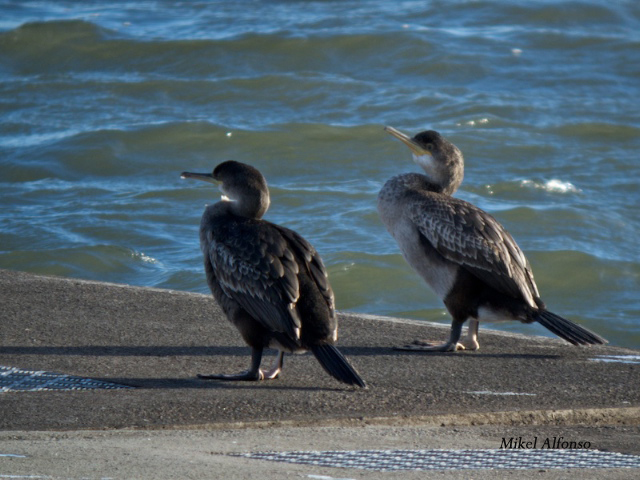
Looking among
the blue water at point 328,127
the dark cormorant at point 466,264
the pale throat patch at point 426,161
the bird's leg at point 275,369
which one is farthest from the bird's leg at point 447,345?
the blue water at point 328,127

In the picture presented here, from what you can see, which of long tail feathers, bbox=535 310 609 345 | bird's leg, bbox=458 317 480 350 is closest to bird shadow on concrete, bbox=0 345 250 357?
bird's leg, bbox=458 317 480 350

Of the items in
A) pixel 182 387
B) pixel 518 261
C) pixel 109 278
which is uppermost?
pixel 518 261

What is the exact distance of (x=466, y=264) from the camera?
6.23 metres

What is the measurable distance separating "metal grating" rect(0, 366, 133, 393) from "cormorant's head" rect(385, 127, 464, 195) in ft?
9.07

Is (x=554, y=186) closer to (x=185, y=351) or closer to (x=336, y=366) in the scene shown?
(x=185, y=351)

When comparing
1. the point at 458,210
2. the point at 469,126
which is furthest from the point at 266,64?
the point at 458,210

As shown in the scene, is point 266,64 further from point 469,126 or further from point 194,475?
point 194,475

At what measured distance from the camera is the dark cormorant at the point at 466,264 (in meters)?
6.16

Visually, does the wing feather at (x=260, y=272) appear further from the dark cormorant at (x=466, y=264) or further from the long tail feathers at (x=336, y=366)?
the dark cormorant at (x=466, y=264)

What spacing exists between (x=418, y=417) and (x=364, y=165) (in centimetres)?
976

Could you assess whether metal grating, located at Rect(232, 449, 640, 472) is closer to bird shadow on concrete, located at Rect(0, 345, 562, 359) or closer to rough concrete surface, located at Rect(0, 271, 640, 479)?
rough concrete surface, located at Rect(0, 271, 640, 479)

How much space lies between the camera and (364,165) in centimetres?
1444

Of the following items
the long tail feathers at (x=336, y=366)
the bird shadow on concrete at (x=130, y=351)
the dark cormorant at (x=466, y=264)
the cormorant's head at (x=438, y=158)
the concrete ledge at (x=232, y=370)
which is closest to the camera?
the concrete ledge at (x=232, y=370)

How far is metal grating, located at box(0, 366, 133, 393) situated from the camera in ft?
16.6
